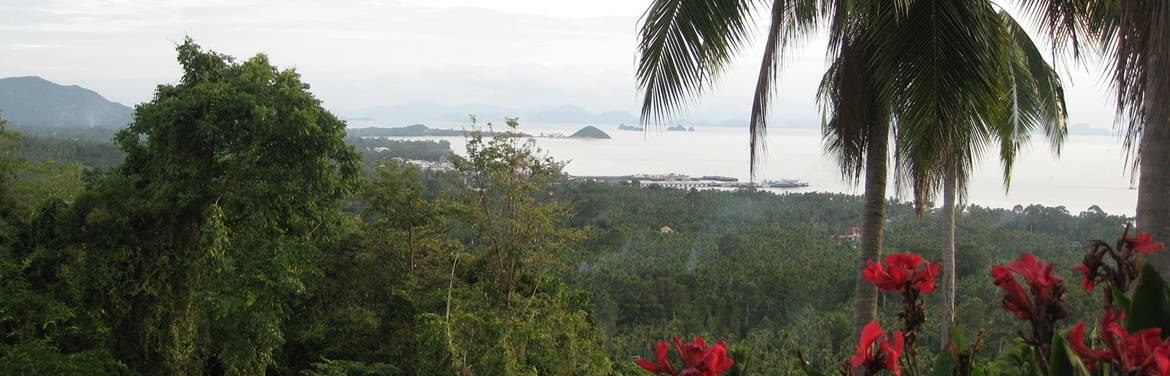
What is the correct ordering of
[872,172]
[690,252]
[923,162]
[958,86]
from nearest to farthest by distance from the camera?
[958,86], [923,162], [872,172], [690,252]

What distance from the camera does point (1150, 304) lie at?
1.06 meters

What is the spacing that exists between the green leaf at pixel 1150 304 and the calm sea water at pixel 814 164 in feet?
5.23

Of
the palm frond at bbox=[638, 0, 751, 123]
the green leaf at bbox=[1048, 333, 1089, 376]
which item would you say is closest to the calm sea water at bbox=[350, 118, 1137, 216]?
the palm frond at bbox=[638, 0, 751, 123]

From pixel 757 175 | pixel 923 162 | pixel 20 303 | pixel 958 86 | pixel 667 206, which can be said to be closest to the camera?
pixel 958 86

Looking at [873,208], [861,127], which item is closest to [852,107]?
[861,127]

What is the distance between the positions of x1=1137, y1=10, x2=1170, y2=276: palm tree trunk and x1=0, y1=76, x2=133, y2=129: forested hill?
101 m

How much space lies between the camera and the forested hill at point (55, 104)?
88738mm

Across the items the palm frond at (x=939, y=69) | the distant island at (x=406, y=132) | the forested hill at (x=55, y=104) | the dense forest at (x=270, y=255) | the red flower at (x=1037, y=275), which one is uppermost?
the forested hill at (x=55, y=104)

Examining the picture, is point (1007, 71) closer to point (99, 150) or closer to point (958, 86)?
point (958, 86)

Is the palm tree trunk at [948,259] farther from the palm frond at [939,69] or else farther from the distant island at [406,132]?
the distant island at [406,132]

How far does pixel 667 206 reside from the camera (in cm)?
3188

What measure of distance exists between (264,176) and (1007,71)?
5979 mm

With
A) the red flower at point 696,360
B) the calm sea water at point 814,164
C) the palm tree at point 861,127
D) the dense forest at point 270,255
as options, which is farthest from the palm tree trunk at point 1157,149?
the dense forest at point 270,255

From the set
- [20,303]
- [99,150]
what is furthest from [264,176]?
[99,150]
